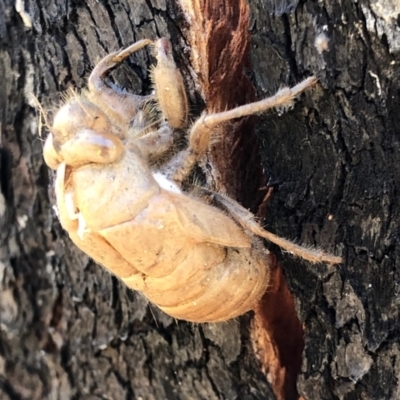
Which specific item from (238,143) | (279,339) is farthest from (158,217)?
(279,339)

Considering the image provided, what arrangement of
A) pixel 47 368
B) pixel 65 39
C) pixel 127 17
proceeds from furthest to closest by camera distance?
1. pixel 47 368
2. pixel 65 39
3. pixel 127 17

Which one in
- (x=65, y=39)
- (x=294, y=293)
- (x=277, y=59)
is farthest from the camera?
(x=65, y=39)

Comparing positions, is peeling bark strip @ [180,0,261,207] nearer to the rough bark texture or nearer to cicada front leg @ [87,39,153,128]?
the rough bark texture

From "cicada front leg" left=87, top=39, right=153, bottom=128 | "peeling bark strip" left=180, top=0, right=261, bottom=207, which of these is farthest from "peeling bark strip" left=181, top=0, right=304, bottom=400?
"cicada front leg" left=87, top=39, right=153, bottom=128

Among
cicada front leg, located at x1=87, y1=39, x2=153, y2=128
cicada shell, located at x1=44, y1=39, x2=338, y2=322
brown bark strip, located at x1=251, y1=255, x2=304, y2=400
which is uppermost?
cicada front leg, located at x1=87, y1=39, x2=153, y2=128

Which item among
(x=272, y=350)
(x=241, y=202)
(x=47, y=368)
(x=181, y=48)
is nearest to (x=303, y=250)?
(x=241, y=202)

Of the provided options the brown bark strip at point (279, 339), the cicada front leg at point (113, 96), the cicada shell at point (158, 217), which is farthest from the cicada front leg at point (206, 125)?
the brown bark strip at point (279, 339)

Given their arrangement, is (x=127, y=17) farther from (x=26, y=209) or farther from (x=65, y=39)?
(x=26, y=209)
